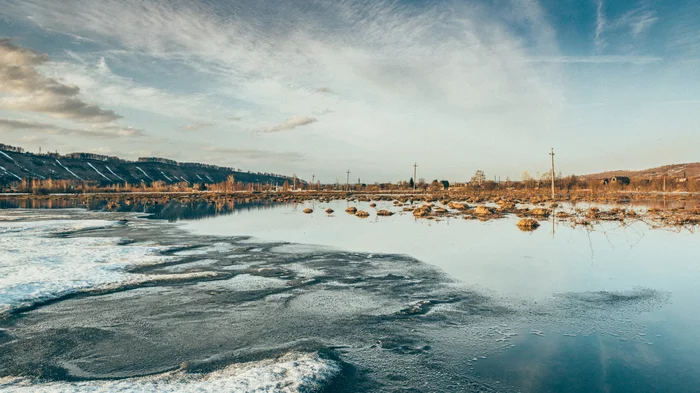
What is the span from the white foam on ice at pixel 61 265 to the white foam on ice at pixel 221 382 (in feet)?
14.9

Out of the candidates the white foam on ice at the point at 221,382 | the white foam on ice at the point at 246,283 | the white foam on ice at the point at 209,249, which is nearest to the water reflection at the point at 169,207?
the white foam on ice at the point at 209,249

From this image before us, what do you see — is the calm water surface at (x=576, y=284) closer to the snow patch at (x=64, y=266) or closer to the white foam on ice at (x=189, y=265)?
the white foam on ice at (x=189, y=265)

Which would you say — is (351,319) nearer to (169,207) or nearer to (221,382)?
(221,382)

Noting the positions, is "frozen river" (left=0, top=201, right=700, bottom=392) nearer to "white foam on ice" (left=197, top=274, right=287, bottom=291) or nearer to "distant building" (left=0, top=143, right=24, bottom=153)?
"white foam on ice" (left=197, top=274, right=287, bottom=291)

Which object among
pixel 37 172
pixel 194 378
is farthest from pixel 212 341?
pixel 37 172

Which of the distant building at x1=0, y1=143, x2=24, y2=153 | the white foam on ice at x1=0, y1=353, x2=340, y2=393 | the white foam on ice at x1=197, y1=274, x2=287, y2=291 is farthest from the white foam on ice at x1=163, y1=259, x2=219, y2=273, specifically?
the distant building at x1=0, y1=143, x2=24, y2=153

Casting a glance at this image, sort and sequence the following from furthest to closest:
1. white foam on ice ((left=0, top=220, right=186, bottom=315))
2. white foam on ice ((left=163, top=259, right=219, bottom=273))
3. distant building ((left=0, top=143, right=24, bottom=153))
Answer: distant building ((left=0, top=143, right=24, bottom=153)) → white foam on ice ((left=163, top=259, right=219, bottom=273)) → white foam on ice ((left=0, top=220, right=186, bottom=315))

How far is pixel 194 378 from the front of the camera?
529cm

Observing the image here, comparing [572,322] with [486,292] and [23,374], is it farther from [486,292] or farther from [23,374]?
[23,374]

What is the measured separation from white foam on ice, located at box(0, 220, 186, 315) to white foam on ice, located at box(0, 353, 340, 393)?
455cm

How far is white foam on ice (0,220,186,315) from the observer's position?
9594 millimetres

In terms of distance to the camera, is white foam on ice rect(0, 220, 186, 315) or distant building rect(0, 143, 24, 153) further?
distant building rect(0, 143, 24, 153)

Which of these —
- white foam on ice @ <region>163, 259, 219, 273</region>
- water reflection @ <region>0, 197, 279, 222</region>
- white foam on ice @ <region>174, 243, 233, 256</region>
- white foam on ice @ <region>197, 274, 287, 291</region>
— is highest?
water reflection @ <region>0, 197, 279, 222</region>

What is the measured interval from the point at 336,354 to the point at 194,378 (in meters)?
2.03
